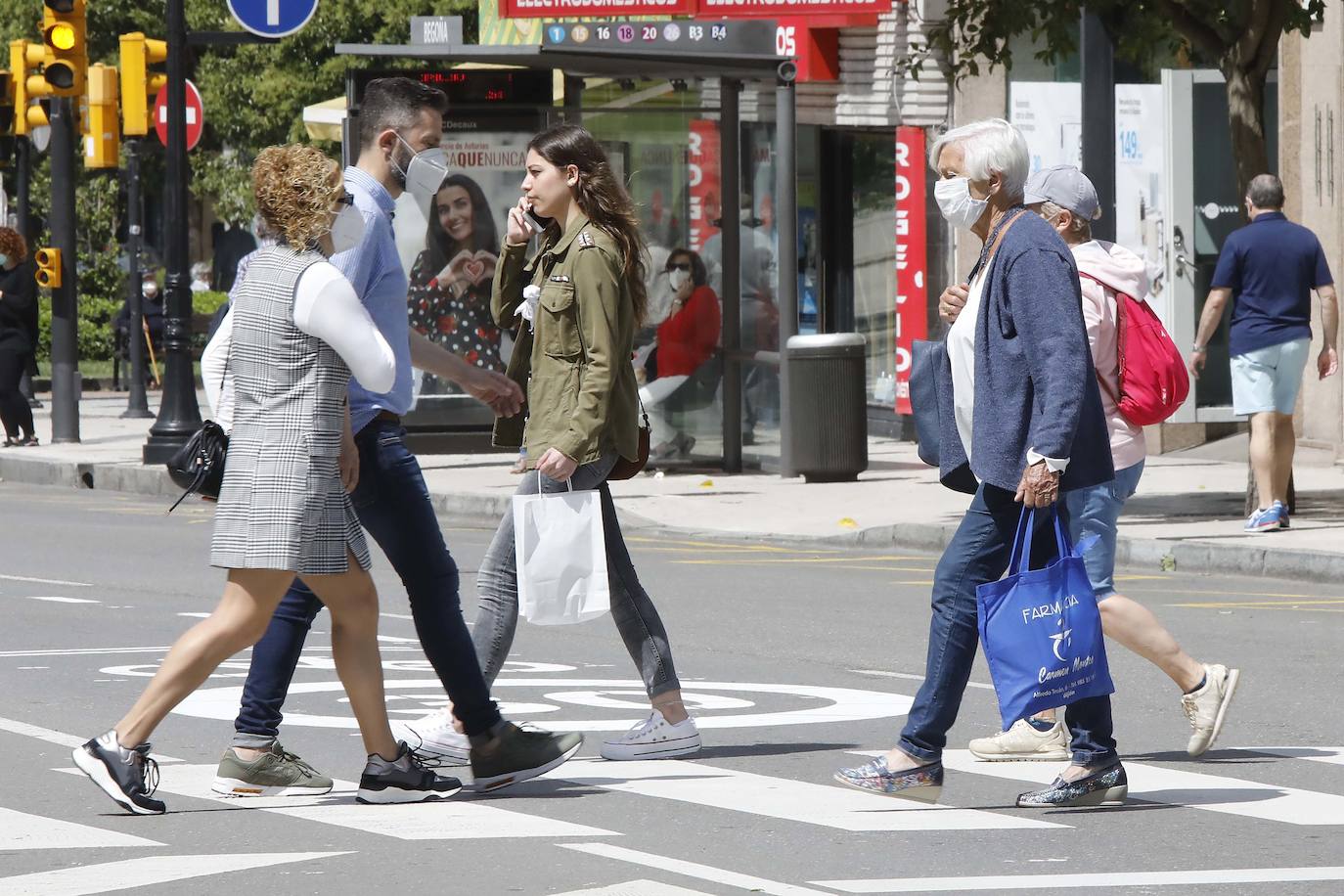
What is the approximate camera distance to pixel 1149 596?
1153 cm

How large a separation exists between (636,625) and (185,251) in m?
13.0

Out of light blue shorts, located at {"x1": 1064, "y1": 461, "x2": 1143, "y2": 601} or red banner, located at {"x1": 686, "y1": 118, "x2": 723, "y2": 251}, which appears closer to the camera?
light blue shorts, located at {"x1": 1064, "y1": 461, "x2": 1143, "y2": 601}

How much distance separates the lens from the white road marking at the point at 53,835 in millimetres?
6074

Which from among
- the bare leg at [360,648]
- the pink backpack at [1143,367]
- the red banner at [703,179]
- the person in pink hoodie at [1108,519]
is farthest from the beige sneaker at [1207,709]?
the red banner at [703,179]

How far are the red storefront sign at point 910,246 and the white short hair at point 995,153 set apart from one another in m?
13.8

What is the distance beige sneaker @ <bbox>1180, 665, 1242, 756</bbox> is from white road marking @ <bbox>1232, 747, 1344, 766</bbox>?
0.81ft

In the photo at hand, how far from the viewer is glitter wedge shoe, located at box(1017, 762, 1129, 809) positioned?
21.5 ft

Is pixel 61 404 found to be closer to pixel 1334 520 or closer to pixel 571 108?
pixel 571 108

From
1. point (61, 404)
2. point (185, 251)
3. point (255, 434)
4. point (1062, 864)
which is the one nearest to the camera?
point (1062, 864)

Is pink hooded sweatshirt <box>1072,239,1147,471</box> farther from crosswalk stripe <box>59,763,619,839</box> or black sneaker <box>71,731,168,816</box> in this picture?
black sneaker <box>71,731,168,816</box>

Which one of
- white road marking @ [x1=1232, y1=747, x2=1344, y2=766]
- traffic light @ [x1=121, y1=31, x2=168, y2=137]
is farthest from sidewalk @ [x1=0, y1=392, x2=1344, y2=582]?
white road marking @ [x1=1232, y1=747, x2=1344, y2=766]

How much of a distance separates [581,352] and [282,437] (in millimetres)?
1166

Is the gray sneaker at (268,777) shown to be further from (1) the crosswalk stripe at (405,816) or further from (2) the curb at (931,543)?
(2) the curb at (931,543)

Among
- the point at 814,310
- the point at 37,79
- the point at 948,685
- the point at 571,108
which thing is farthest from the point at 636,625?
the point at 37,79
